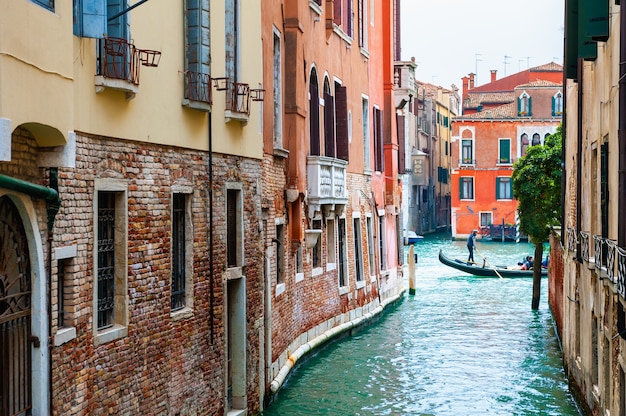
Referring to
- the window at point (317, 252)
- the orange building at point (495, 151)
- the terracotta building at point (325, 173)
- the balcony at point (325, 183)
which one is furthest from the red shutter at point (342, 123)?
the orange building at point (495, 151)

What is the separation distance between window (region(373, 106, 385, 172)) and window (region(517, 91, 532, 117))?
32.3 metres

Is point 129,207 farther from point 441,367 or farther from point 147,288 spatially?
point 441,367

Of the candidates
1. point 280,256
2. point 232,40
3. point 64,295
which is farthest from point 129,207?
point 280,256

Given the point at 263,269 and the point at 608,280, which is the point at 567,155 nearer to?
the point at 263,269

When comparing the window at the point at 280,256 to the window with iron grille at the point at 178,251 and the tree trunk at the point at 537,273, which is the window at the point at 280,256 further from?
the tree trunk at the point at 537,273

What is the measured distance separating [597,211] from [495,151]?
4393cm

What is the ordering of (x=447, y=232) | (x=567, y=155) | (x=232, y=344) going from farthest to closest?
(x=447, y=232), (x=567, y=155), (x=232, y=344)

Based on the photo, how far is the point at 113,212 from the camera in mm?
8023

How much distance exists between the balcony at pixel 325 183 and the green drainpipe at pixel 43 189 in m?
9.06

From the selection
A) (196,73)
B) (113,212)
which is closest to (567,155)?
(196,73)

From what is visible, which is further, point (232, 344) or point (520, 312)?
point (520, 312)

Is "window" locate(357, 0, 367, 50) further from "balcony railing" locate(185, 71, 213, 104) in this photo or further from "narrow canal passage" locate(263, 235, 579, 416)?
"balcony railing" locate(185, 71, 213, 104)

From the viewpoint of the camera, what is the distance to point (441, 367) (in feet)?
53.9

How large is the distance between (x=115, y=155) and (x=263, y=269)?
469 cm
